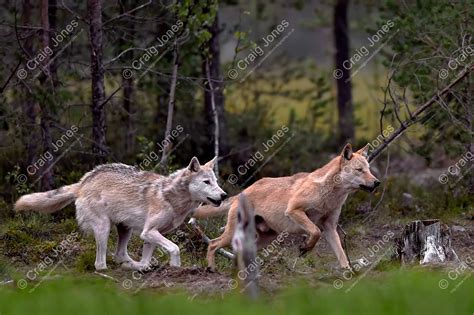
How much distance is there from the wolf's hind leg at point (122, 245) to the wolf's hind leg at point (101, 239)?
340mm

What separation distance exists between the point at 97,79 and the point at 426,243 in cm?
773

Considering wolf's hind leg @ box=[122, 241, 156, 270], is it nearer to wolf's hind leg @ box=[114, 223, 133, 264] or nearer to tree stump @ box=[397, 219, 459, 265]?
wolf's hind leg @ box=[114, 223, 133, 264]

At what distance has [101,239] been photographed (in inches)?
596

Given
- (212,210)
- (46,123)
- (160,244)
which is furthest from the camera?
(46,123)

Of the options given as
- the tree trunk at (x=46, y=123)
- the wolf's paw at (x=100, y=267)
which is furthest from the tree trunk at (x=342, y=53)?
the wolf's paw at (x=100, y=267)

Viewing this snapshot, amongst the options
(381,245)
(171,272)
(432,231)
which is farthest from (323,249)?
(171,272)

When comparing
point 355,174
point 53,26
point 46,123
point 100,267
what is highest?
point 53,26

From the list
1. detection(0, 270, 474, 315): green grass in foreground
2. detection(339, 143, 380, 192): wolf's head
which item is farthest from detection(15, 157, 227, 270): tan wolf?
detection(0, 270, 474, 315): green grass in foreground

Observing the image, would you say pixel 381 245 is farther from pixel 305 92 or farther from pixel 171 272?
pixel 305 92

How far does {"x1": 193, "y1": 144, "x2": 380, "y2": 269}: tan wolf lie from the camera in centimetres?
1532

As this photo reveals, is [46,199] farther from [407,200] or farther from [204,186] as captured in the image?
[407,200]

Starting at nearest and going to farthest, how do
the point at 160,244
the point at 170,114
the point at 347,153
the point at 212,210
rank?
the point at 160,244, the point at 347,153, the point at 212,210, the point at 170,114

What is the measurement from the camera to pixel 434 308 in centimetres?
941

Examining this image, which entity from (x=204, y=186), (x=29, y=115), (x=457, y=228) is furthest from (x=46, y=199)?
(x=457, y=228)
